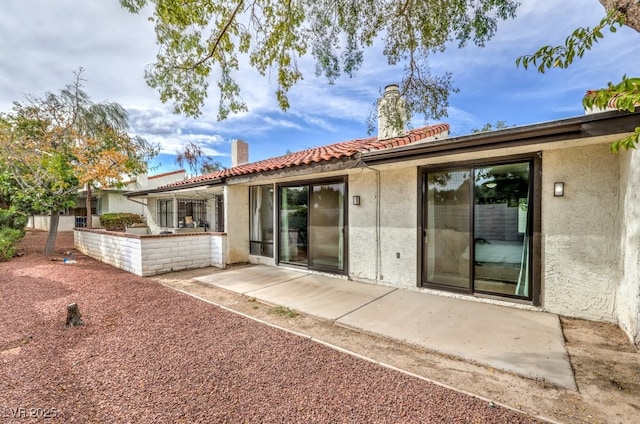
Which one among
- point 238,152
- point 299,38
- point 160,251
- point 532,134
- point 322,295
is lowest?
point 322,295

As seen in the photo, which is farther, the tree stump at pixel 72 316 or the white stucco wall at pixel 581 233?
the white stucco wall at pixel 581 233

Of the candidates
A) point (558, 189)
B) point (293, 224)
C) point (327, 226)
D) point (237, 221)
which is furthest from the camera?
point (237, 221)

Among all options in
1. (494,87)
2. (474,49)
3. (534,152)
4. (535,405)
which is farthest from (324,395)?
(494,87)

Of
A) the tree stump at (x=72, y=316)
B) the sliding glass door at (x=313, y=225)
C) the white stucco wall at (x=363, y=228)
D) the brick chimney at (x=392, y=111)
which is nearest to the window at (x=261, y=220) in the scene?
the sliding glass door at (x=313, y=225)

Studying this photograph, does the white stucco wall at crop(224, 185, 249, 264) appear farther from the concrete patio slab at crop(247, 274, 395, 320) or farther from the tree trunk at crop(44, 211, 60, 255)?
the tree trunk at crop(44, 211, 60, 255)

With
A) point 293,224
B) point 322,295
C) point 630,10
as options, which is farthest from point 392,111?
point 322,295

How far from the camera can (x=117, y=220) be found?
21328 millimetres

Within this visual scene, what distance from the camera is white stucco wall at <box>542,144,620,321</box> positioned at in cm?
466

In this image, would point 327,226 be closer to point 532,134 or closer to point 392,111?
point 392,111

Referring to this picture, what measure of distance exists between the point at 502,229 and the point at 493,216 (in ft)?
1.01

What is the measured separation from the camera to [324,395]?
2.85 meters

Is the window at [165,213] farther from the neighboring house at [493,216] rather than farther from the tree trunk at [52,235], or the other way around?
the neighboring house at [493,216]

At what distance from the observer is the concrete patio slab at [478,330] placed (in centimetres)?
347

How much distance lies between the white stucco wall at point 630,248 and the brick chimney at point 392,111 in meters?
3.99
